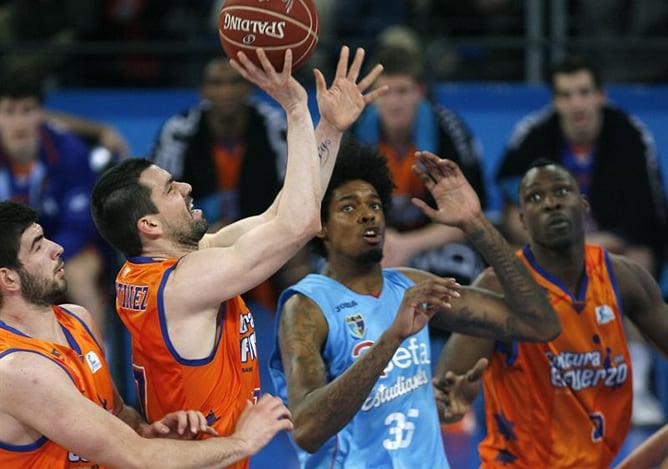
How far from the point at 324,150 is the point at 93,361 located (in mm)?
1216

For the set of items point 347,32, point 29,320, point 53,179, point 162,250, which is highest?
point 347,32

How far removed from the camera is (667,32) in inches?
432

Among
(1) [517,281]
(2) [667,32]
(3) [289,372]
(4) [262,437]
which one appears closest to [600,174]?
(2) [667,32]

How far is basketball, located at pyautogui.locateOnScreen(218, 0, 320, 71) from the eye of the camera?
5016mm

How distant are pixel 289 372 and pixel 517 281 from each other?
1186 mm

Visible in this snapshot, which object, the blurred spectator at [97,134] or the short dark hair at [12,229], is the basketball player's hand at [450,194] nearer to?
the short dark hair at [12,229]

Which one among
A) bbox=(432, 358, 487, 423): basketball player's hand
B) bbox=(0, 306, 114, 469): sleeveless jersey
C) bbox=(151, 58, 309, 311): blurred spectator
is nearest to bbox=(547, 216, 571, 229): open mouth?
bbox=(432, 358, 487, 423): basketball player's hand

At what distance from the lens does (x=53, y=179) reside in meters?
9.32

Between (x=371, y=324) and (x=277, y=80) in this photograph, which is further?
(x=371, y=324)

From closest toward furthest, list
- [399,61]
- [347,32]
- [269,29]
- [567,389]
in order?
[269,29] < [567,389] < [399,61] < [347,32]

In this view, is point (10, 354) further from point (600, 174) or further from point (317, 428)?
point (600, 174)

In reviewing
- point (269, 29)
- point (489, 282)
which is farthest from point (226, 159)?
point (269, 29)

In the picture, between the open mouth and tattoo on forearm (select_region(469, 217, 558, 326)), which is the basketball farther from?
the open mouth

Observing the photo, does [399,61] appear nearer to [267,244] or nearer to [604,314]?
[604,314]
